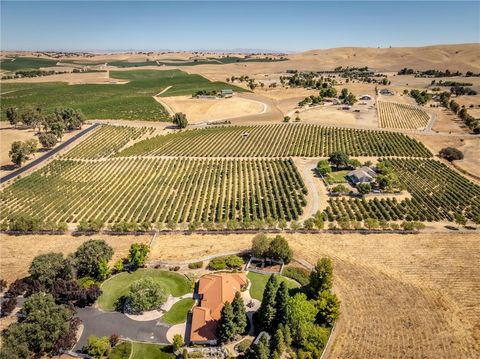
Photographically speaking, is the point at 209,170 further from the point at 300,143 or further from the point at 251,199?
the point at 300,143

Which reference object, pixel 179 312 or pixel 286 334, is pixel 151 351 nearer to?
pixel 179 312

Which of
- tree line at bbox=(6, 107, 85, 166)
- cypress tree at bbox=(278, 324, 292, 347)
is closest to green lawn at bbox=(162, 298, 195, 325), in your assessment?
cypress tree at bbox=(278, 324, 292, 347)

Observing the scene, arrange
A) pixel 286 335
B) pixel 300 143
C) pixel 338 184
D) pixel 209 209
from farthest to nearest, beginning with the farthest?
1. pixel 300 143
2. pixel 338 184
3. pixel 209 209
4. pixel 286 335

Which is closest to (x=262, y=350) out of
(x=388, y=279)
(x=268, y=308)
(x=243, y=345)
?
(x=243, y=345)

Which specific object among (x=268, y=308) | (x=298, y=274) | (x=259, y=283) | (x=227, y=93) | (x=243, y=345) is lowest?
(x=243, y=345)

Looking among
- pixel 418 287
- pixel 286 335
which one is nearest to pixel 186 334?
pixel 286 335

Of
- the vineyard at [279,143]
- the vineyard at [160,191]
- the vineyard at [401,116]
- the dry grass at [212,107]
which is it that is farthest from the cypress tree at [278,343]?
the dry grass at [212,107]
